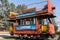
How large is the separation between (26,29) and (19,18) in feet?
6.60

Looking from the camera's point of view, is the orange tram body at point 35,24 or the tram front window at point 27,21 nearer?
the orange tram body at point 35,24

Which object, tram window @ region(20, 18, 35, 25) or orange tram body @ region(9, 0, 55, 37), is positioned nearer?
orange tram body @ region(9, 0, 55, 37)

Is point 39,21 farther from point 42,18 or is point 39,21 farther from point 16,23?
point 16,23

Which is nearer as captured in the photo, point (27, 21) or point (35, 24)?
point (35, 24)

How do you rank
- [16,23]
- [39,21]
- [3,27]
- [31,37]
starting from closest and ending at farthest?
1. [39,21]
2. [31,37]
3. [16,23]
4. [3,27]

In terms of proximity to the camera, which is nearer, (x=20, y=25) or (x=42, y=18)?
(x=42, y=18)

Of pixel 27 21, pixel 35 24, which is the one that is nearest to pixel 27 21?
pixel 27 21

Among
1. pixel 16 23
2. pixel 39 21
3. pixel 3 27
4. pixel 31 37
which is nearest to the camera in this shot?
pixel 39 21

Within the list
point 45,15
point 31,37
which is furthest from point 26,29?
point 45,15

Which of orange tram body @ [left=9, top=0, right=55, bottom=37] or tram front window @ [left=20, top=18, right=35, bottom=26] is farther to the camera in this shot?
tram front window @ [left=20, top=18, right=35, bottom=26]

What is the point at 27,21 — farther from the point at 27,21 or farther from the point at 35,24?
the point at 35,24

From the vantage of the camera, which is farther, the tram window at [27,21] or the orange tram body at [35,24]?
the tram window at [27,21]

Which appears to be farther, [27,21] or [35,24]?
[27,21]

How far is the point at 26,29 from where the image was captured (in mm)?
19594
